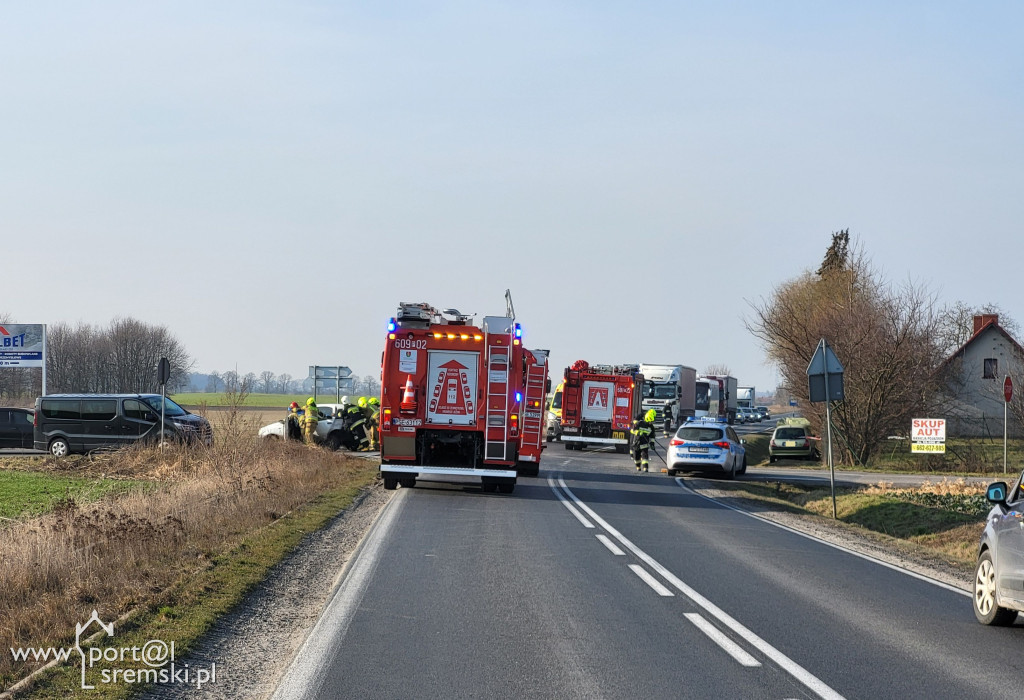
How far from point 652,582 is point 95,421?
24.3 metres

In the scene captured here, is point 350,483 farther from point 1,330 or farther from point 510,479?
point 1,330

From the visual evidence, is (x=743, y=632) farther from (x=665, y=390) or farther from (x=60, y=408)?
(x=665, y=390)

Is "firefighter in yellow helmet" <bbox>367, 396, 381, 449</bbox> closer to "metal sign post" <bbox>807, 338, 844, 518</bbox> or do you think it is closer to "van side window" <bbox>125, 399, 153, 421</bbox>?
"van side window" <bbox>125, 399, 153, 421</bbox>

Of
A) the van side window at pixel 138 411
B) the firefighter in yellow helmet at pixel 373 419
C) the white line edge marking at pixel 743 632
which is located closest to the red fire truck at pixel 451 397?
the white line edge marking at pixel 743 632

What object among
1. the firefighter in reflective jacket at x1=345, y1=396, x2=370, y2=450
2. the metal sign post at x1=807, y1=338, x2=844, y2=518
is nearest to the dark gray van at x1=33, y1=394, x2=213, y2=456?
the firefighter in reflective jacket at x1=345, y1=396, x2=370, y2=450

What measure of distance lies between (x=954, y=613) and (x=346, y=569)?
5938 millimetres

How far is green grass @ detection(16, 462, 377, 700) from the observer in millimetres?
6316

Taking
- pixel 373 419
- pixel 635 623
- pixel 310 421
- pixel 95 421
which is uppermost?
pixel 373 419

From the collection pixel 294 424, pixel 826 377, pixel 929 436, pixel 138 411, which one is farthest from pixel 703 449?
pixel 138 411

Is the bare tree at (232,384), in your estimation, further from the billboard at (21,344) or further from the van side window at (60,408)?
the billboard at (21,344)

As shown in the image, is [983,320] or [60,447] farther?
[983,320]

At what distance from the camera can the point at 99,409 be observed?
30688 millimetres

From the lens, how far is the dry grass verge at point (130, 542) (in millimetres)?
8328

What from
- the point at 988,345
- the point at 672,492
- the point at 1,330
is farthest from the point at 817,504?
the point at 988,345
